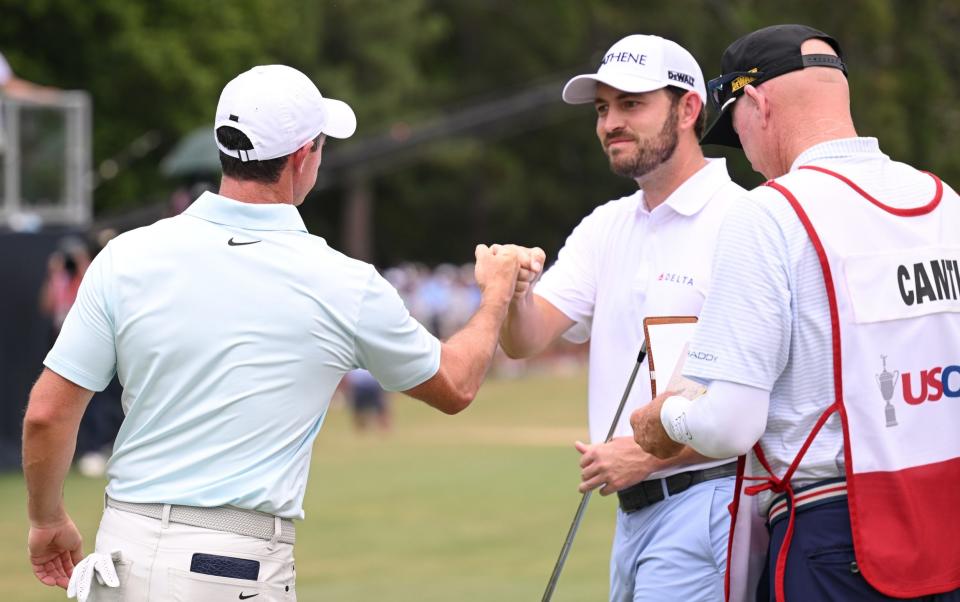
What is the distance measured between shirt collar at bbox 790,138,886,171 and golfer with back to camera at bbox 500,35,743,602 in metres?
1.20

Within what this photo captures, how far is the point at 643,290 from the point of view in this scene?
4898mm

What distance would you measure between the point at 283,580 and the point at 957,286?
1.84 metres

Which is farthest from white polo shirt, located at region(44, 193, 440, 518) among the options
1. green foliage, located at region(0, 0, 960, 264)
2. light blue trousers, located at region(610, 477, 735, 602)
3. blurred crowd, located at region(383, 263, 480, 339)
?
blurred crowd, located at region(383, 263, 480, 339)

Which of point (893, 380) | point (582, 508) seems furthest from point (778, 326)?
point (582, 508)

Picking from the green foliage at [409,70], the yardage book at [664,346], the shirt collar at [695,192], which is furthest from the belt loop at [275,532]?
the green foliage at [409,70]

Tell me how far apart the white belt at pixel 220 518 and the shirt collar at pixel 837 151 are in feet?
5.24

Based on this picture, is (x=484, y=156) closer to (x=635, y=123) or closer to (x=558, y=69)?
(x=558, y=69)

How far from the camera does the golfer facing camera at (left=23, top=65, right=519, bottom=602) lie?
383 cm

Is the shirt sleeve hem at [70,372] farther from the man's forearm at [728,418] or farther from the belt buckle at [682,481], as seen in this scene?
the belt buckle at [682,481]

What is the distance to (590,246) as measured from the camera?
5.25 metres

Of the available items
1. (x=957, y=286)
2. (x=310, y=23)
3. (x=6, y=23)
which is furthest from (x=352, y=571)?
(x=310, y=23)

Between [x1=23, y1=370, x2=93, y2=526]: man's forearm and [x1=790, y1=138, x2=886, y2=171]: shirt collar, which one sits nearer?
[x1=790, y1=138, x2=886, y2=171]: shirt collar

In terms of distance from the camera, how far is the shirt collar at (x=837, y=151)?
11.8 feet

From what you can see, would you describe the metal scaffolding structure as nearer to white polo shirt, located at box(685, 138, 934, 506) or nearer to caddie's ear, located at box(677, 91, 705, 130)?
caddie's ear, located at box(677, 91, 705, 130)
